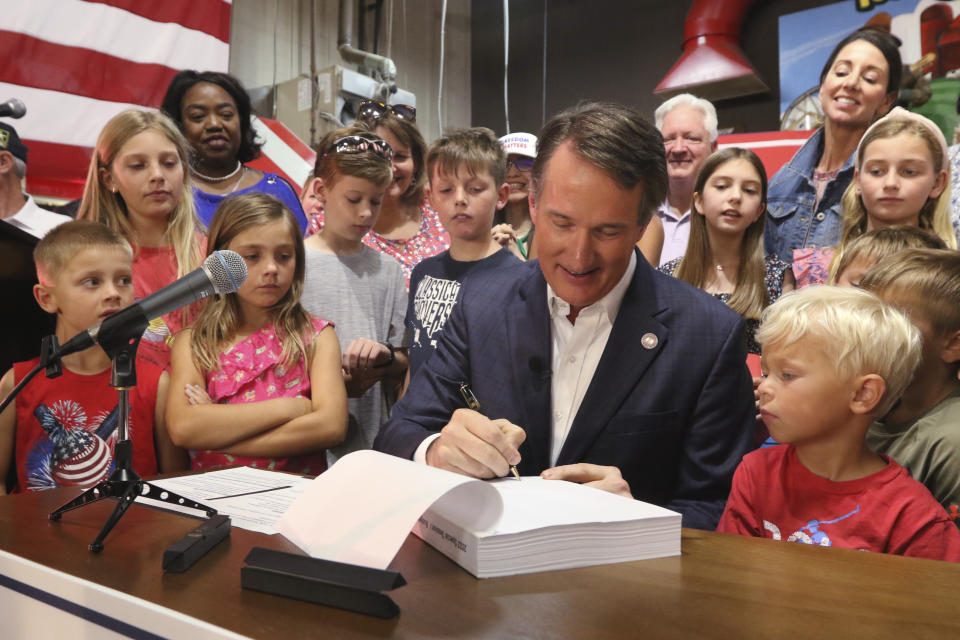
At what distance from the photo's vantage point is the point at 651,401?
1.39 m

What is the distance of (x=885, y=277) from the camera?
62.9 inches

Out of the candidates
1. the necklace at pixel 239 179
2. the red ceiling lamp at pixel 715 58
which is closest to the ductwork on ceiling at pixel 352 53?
the red ceiling lamp at pixel 715 58

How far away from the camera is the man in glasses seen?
3.16 metres

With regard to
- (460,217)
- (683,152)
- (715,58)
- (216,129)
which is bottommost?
(460,217)

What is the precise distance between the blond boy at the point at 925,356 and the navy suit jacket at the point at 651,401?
291 millimetres

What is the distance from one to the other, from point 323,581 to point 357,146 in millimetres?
2192

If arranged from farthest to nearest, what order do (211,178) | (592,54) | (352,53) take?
(592,54), (352,53), (211,178)

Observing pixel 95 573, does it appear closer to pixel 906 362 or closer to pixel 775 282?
pixel 906 362

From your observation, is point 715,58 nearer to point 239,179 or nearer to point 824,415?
point 239,179

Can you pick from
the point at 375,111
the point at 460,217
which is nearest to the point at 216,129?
the point at 375,111

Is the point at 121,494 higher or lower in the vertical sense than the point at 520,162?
lower

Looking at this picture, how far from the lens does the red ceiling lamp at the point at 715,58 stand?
251 inches

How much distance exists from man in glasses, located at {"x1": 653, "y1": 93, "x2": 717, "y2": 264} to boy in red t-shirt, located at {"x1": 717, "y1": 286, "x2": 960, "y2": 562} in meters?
1.76

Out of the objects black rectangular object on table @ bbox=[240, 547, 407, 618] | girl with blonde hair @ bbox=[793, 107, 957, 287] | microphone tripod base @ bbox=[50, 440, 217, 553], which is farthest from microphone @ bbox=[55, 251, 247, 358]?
girl with blonde hair @ bbox=[793, 107, 957, 287]
